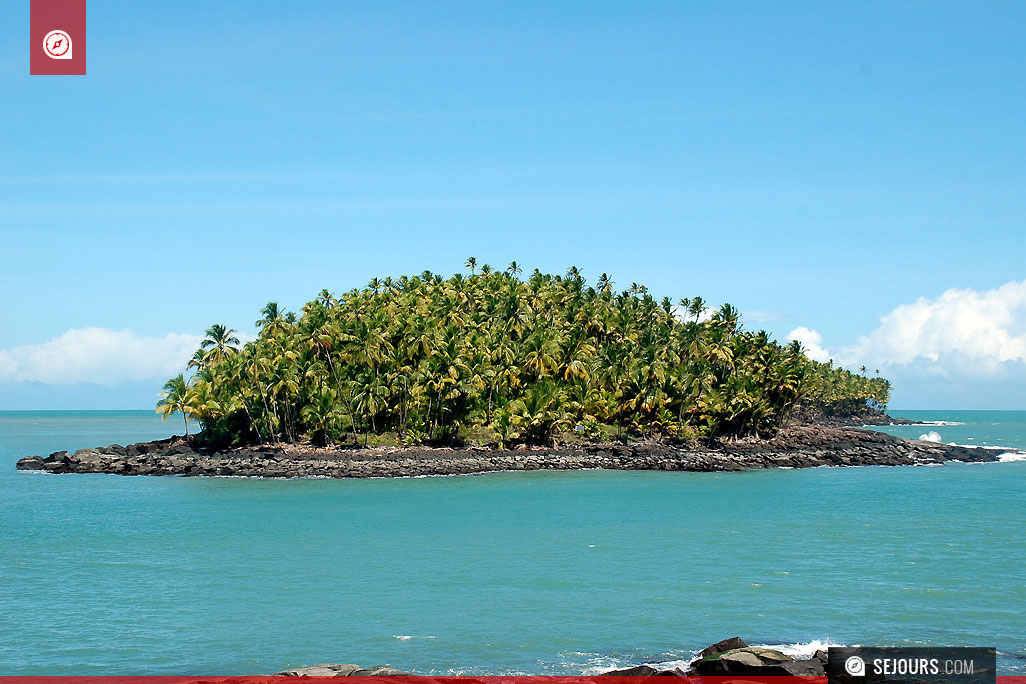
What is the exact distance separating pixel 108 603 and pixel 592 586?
588 inches

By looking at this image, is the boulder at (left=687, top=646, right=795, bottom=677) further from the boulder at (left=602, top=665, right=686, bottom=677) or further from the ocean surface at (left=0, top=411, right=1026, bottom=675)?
the ocean surface at (left=0, top=411, right=1026, bottom=675)

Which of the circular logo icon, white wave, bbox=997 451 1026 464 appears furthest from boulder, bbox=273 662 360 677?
A: white wave, bbox=997 451 1026 464

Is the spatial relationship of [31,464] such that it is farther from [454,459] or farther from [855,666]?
[855,666]

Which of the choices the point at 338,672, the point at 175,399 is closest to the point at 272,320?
the point at 175,399

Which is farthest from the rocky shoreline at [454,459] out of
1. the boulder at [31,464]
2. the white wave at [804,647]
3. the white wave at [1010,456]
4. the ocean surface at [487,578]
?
the white wave at [804,647]

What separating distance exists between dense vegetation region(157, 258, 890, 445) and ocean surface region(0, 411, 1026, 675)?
807 inches

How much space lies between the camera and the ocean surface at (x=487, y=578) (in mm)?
21625

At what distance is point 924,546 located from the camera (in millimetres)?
36375

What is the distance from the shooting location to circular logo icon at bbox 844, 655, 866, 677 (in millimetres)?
13094

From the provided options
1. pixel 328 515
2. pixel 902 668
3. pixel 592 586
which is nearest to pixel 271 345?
pixel 328 515

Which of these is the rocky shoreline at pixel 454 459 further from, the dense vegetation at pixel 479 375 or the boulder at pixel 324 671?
the boulder at pixel 324 671

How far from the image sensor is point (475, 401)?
7938cm

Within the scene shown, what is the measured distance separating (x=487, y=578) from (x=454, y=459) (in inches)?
1740

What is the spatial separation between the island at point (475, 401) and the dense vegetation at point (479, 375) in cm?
17
